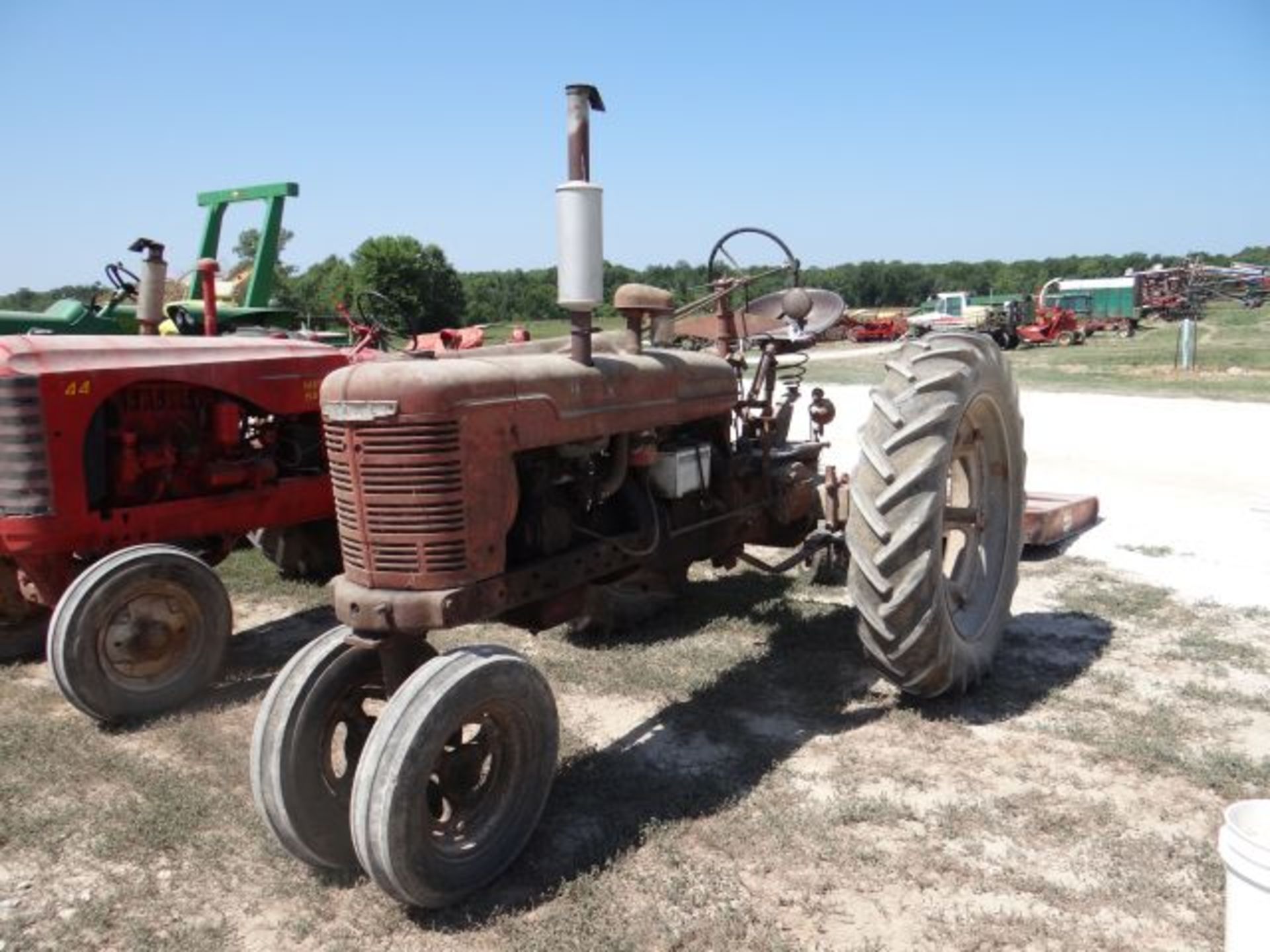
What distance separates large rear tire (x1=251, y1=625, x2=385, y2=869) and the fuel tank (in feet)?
0.90

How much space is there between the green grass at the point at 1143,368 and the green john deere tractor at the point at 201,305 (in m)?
7.03

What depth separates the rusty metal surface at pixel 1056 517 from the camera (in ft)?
20.9

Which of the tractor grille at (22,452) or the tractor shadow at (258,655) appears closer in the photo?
A: the tractor grille at (22,452)

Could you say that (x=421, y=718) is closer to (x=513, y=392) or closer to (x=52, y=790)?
(x=513, y=392)

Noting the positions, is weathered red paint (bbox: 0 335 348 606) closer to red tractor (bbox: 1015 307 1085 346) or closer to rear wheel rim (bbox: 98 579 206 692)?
rear wheel rim (bbox: 98 579 206 692)

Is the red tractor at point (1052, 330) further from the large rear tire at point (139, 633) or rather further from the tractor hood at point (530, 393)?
the large rear tire at point (139, 633)

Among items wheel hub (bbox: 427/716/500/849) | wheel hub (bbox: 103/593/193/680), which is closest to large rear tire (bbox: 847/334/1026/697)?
wheel hub (bbox: 427/716/500/849)

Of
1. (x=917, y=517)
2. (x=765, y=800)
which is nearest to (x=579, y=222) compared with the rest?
(x=917, y=517)

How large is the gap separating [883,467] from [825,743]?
3.27ft

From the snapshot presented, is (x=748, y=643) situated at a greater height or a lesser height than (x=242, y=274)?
lesser

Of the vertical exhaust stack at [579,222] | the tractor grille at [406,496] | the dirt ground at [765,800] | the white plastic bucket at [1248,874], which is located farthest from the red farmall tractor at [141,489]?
the white plastic bucket at [1248,874]

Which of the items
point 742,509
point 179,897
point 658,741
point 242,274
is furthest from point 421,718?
point 242,274

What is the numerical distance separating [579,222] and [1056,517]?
449 cm

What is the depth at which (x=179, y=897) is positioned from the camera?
294 cm
